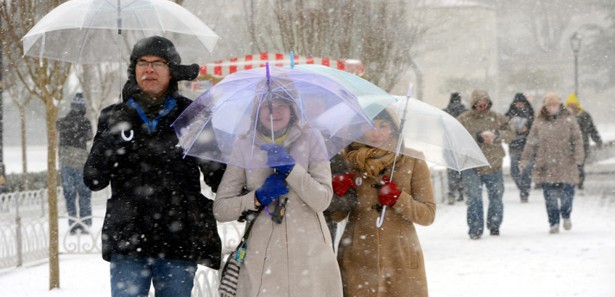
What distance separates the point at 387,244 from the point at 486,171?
6789mm

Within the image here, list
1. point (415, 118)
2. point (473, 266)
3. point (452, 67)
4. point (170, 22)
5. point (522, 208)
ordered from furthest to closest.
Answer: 1. point (452, 67)
2. point (522, 208)
3. point (473, 266)
4. point (170, 22)
5. point (415, 118)

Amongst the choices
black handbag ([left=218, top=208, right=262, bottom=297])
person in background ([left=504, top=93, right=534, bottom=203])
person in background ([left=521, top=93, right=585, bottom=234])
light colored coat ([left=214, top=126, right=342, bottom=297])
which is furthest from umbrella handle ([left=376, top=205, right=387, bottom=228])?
person in background ([left=504, top=93, right=534, bottom=203])

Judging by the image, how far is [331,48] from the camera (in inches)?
588

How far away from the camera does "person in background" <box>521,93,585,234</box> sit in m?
11.4

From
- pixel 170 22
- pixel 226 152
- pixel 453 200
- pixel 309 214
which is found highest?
pixel 170 22

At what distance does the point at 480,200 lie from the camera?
1119 centimetres

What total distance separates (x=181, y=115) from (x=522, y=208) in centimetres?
1167

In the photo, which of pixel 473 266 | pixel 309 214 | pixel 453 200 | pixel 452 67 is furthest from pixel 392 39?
pixel 452 67

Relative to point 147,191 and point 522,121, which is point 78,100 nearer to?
point 522,121

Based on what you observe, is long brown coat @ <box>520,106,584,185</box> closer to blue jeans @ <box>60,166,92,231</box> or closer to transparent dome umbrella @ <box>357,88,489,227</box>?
blue jeans @ <box>60,166,92,231</box>

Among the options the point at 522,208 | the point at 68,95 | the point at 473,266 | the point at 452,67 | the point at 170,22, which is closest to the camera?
the point at 170,22

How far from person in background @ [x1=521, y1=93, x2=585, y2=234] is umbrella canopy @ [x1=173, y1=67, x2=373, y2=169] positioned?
771cm

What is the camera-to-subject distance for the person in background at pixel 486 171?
442 inches

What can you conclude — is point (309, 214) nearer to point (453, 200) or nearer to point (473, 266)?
point (473, 266)
